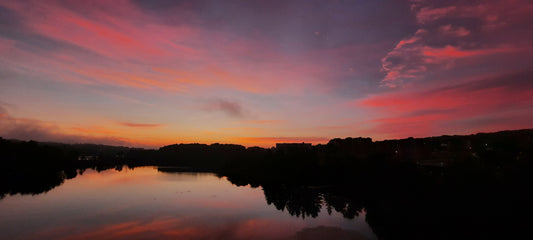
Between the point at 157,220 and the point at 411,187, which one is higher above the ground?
the point at 411,187

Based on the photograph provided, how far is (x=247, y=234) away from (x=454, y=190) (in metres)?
31.0

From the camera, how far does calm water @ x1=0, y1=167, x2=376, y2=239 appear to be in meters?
36.9

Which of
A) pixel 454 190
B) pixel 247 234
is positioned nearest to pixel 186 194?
pixel 247 234

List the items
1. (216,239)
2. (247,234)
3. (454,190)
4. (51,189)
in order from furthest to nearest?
(51,189), (454,190), (247,234), (216,239)

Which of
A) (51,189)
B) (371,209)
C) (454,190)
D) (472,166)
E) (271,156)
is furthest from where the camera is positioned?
(271,156)

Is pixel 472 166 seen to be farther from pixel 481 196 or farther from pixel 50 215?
pixel 50 215

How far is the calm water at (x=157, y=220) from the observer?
1454 inches

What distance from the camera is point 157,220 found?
44.4m

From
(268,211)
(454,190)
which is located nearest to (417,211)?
(454,190)

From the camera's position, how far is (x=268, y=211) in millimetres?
53594

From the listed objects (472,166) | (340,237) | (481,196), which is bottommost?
(340,237)

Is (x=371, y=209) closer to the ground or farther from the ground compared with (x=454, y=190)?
closer to the ground

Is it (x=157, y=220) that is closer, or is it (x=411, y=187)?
(x=157, y=220)

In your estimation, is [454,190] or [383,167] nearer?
[454,190]
